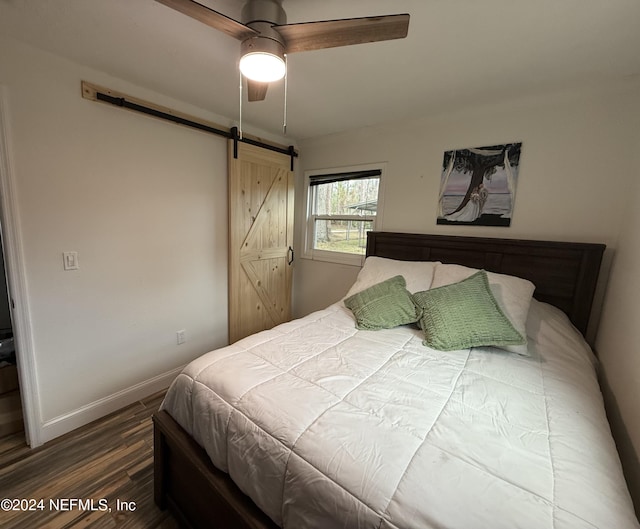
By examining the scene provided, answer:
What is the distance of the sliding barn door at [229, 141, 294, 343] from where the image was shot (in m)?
2.63

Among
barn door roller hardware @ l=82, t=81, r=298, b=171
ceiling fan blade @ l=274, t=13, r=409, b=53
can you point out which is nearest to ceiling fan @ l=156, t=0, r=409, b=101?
ceiling fan blade @ l=274, t=13, r=409, b=53

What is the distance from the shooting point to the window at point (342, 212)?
2.82 metres

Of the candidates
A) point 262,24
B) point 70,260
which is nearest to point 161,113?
point 70,260

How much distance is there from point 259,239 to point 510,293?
2264mm

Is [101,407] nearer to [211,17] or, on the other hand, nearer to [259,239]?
[259,239]

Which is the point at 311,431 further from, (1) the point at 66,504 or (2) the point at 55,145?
(2) the point at 55,145

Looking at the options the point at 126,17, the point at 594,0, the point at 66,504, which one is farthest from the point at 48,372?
the point at 594,0

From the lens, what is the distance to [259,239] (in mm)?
2906

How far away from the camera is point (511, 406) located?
103 centimetres

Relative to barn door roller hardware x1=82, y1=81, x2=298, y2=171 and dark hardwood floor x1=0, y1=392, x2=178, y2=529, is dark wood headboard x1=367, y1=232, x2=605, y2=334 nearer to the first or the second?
barn door roller hardware x1=82, y1=81, x2=298, y2=171

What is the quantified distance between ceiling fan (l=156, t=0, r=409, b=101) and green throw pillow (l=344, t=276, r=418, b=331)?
1.41 metres

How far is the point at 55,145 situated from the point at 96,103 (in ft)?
1.26

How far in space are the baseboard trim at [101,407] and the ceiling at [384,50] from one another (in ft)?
7.41

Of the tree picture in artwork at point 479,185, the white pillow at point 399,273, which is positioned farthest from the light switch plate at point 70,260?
the tree picture in artwork at point 479,185
